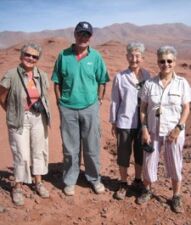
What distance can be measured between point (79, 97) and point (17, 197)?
4.38 ft

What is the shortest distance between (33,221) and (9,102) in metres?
1.29

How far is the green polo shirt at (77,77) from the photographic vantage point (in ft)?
13.9

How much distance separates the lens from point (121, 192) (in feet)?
15.1

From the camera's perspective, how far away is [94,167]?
15.4ft

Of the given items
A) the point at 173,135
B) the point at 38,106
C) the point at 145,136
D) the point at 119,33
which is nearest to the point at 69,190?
the point at 38,106

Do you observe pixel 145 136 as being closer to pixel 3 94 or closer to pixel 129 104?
pixel 129 104

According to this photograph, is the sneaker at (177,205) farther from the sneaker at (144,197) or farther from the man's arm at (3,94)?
the man's arm at (3,94)

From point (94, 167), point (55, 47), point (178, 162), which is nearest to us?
point (178, 162)

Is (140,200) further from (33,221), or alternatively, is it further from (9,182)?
(9,182)

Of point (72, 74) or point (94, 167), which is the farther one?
point (94, 167)

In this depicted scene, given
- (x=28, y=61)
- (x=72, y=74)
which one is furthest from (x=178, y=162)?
(x=28, y=61)

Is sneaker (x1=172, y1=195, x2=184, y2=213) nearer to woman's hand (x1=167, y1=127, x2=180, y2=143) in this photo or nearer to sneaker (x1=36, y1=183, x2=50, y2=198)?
woman's hand (x1=167, y1=127, x2=180, y2=143)

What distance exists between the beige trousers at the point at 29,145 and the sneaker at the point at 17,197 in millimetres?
166

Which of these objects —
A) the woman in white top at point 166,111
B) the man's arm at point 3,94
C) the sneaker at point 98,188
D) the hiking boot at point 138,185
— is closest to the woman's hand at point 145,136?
the woman in white top at point 166,111
